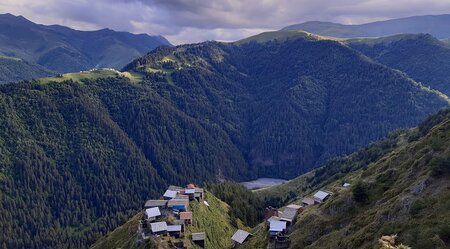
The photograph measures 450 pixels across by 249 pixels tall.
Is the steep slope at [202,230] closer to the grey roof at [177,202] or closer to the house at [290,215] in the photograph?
the grey roof at [177,202]

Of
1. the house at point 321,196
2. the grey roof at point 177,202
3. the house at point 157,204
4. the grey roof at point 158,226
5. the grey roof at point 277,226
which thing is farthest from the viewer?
the house at point 157,204

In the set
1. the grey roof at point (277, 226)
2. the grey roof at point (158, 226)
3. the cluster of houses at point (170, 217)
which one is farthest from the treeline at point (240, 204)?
the grey roof at point (277, 226)

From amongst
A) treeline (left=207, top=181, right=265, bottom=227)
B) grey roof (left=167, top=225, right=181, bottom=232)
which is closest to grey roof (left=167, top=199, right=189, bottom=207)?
grey roof (left=167, top=225, right=181, bottom=232)

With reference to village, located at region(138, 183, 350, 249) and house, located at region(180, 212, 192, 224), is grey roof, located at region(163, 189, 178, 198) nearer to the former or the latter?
village, located at region(138, 183, 350, 249)

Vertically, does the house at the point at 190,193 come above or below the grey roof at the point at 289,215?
below

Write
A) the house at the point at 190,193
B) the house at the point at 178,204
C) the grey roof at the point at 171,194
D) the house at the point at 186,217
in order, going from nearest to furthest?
the house at the point at 186,217
the house at the point at 178,204
the grey roof at the point at 171,194
the house at the point at 190,193

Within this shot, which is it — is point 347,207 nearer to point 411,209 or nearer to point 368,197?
point 368,197

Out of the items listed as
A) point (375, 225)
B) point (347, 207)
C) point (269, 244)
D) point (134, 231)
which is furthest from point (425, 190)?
point (134, 231)
